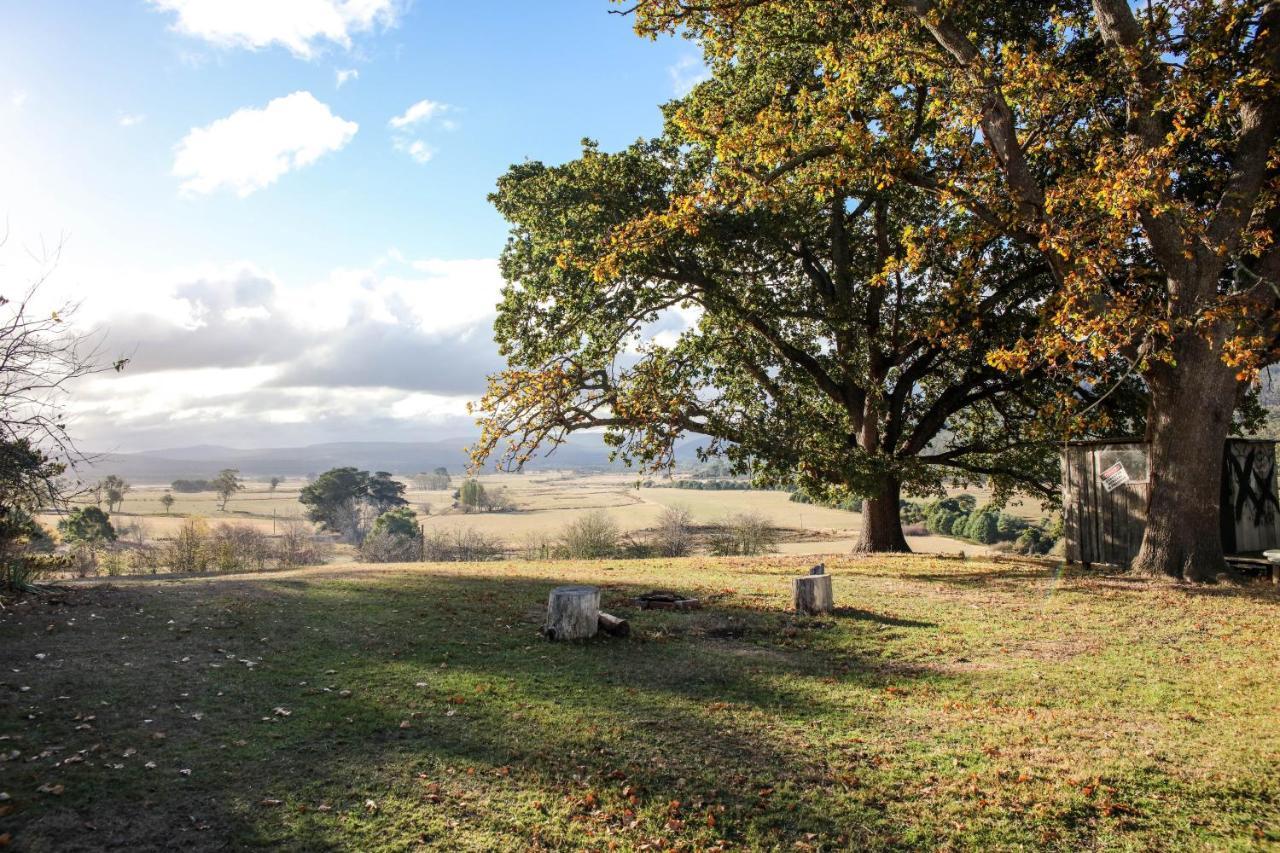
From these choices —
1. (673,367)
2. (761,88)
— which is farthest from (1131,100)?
(673,367)

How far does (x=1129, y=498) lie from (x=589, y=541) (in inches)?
978

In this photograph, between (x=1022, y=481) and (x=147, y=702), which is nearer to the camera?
(x=147, y=702)

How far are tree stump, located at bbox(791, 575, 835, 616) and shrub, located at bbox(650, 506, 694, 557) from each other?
72.1 feet

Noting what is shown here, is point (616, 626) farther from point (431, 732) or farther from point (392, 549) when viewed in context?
point (392, 549)

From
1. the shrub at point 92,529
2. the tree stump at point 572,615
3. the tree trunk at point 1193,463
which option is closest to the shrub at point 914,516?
the tree trunk at point 1193,463

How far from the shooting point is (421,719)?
22.0 ft

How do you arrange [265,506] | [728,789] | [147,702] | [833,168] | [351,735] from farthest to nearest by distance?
[265,506] → [833,168] → [147,702] → [351,735] → [728,789]

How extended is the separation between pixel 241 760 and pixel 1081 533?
1615 centimetres

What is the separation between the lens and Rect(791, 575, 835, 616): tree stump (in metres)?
11.4

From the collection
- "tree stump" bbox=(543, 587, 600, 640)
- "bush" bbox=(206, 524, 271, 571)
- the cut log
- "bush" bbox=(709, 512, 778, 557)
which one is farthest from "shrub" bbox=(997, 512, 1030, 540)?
"tree stump" bbox=(543, 587, 600, 640)

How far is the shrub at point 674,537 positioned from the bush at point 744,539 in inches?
56.0

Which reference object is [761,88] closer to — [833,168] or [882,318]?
[833,168]

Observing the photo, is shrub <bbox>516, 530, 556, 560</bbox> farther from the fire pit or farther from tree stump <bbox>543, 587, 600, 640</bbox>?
tree stump <bbox>543, 587, 600, 640</bbox>

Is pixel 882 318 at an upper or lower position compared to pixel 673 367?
upper
